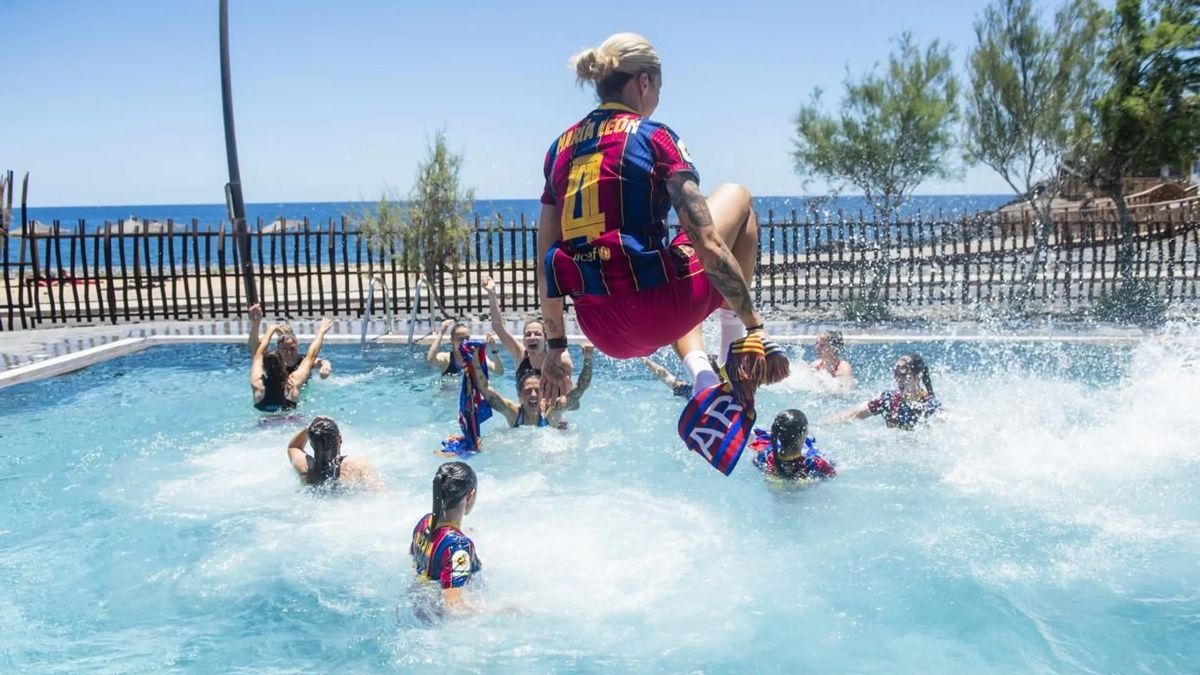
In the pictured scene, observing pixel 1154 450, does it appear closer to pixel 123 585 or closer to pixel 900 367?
pixel 900 367

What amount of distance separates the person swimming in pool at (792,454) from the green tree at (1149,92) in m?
9.56


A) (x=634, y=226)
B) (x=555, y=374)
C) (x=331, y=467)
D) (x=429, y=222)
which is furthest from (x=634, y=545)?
(x=429, y=222)

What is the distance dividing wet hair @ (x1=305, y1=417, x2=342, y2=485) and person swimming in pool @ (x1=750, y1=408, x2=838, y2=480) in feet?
10.4

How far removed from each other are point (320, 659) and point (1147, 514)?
581 centimetres

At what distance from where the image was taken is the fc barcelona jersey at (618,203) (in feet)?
11.0

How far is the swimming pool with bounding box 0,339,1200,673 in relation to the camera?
212 inches

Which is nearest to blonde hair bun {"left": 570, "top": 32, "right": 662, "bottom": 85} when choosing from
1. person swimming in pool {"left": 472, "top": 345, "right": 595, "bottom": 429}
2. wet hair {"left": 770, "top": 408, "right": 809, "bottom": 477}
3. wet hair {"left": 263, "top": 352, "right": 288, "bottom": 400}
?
wet hair {"left": 770, "top": 408, "right": 809, "bottom": 477}

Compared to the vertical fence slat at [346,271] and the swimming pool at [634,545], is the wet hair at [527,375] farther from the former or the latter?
the vertical fence slat at [346,271]

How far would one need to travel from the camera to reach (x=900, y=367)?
8.42 metres

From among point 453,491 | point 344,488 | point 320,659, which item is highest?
point 453,491

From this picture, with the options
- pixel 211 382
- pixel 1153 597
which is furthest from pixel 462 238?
pixel 1153 597

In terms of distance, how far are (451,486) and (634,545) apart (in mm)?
2017

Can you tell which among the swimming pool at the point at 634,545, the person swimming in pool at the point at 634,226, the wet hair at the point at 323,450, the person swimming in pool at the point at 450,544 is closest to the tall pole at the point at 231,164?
the swimming pool at the point at 634,545

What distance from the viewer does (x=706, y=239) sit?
3.29m
